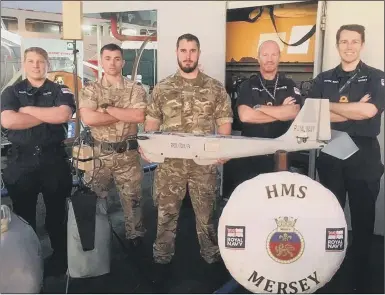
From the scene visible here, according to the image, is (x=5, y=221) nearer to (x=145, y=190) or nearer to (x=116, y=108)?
(x=116, y=108)

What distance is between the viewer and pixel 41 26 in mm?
6184

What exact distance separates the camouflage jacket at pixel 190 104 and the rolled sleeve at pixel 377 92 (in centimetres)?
91

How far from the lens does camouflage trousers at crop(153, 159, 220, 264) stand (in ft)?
9.83

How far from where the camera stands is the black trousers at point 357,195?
279 cm

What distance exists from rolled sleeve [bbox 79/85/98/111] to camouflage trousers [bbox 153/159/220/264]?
68 centimetres

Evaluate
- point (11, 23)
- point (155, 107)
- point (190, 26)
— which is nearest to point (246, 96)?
point (155, 107)

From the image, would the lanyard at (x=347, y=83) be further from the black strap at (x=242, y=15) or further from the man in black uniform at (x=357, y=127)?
the black strap at (x=242, y=15)

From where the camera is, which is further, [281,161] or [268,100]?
[268,100]

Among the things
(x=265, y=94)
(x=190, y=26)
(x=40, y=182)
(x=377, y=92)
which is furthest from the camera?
(x=190, y=26)

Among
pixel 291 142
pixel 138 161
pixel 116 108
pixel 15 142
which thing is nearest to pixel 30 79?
pixel 15 142

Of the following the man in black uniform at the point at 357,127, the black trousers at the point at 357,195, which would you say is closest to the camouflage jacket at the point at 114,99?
the man in black uniform at the point at 357,127

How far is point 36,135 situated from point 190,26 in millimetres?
1774

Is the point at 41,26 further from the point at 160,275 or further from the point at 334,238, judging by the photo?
the point at 334,238

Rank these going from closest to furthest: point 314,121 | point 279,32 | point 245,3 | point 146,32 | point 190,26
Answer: point 314,121, point 245,3, point 190,26, point 279,32, point 146,32
